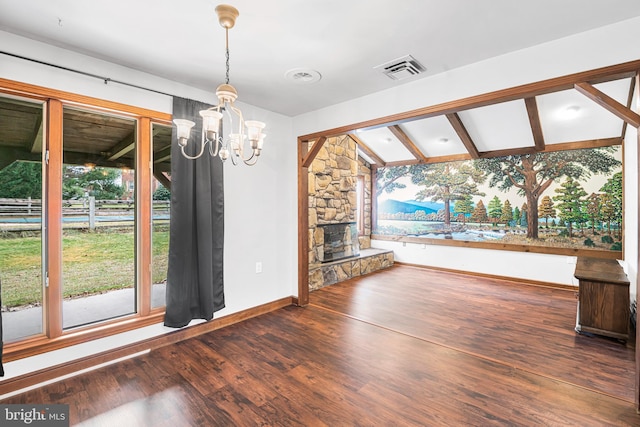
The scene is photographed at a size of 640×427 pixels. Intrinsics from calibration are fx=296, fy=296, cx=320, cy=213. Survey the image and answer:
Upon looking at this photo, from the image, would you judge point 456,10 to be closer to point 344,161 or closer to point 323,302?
point 323,302

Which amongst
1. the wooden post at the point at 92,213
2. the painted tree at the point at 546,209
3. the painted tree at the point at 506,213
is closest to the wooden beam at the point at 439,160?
the painted tree at the point at 506,213

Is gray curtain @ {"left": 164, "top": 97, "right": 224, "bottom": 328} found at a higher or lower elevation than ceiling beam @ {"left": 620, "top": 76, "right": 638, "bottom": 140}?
lower

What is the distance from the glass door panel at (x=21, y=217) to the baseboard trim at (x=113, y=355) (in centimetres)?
32

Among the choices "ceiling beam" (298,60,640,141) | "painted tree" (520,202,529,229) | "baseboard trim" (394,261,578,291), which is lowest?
"baseboard trim" (394,261,578,291)

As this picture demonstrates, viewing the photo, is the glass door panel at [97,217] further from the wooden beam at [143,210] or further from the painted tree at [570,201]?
the painted tree at [570,201]

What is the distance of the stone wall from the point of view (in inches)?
203

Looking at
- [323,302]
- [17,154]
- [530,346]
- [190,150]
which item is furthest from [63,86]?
[530,346]

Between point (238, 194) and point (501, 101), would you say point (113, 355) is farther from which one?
point (501, 101)

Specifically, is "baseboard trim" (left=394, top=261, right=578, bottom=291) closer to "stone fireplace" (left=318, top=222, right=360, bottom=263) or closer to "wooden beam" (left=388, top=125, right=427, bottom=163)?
"stone fireplace" (left=318, top=222, right=360, bottom=263)

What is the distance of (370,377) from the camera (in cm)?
238

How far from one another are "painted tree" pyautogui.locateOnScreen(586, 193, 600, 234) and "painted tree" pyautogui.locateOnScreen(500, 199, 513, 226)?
1.09 meters

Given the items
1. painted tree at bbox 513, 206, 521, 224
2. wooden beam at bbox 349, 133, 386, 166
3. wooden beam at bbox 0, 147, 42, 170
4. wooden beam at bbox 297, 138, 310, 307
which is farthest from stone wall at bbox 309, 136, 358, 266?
wooden beam at bbox 0, 147, 42, 170

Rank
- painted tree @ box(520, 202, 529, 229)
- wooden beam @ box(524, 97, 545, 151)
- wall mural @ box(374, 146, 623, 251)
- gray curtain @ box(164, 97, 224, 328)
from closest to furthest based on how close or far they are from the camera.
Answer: gray curtain @ box(164, 97, 224, 328)
wooden beam @ box(524, 97, 545, 151)
wall mural @ box(374, 146, 623, 251)
painted tree @ box(520, 202, 529, 229)

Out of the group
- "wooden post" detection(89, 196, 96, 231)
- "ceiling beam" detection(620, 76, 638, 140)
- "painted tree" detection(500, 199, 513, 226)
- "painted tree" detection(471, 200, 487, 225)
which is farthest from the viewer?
"painted tree" detection(471, 200, 487, 225)
